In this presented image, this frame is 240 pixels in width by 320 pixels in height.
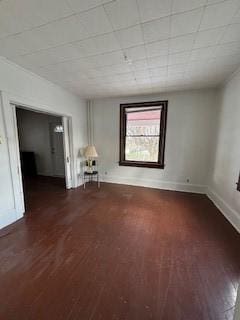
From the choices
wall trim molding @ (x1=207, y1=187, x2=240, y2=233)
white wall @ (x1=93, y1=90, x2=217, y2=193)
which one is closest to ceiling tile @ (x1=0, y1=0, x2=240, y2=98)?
white wall @ (x1=93, y1=90, x2=217, y2=193)

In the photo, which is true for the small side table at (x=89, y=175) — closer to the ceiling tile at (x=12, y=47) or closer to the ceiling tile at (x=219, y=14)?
the ceiling tile at (x=12, y=47)

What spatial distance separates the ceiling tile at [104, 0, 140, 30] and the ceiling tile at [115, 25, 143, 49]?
75 mm

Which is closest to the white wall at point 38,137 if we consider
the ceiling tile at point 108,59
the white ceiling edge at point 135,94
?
the white ceiling edge at point 135,94

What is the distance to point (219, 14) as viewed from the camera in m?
1.53

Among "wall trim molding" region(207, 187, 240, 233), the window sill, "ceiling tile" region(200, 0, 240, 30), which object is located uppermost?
"ceiling tile" region(200, 0, 240, 30)

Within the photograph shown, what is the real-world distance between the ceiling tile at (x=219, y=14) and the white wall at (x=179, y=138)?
8.12ft

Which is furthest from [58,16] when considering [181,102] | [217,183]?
[217,183]

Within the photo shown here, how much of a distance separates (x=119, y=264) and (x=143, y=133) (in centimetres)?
358

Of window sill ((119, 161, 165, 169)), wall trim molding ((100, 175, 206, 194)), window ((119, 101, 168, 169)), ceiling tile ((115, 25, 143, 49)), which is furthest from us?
window sill ((119, 161, 165, 169))

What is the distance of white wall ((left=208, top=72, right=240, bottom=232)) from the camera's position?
266cm

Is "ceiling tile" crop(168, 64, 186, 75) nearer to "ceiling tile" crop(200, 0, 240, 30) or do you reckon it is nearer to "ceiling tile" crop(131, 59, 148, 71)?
"ceiling tile" crop(131, 59, 148, 71)

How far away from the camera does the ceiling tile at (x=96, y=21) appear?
A: 150cm

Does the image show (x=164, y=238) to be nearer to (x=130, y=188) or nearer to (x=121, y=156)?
(x=130, y=188)

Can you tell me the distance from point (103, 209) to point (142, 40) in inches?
119
